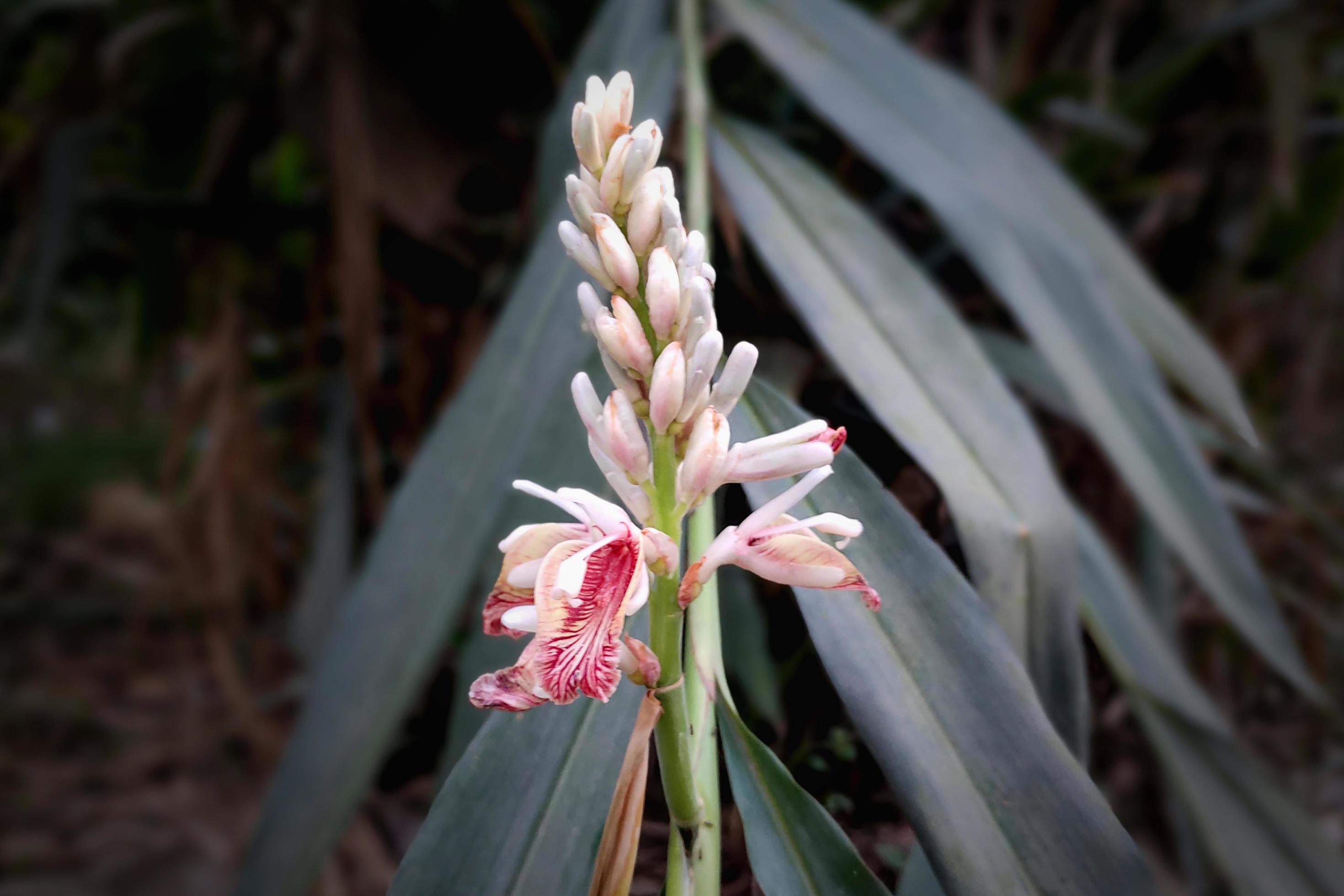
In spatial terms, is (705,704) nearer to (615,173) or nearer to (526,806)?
(526,806)

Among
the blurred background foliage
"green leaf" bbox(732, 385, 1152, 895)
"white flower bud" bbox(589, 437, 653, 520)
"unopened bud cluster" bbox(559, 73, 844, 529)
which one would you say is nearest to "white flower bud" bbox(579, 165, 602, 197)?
"unopened bud cluster" bbox(559, 73, 844, 529)

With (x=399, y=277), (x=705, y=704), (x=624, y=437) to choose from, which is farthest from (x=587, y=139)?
(x=399, y=277)

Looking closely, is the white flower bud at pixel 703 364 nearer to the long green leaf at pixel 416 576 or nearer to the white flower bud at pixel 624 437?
the white flower bud at pixel 624 437

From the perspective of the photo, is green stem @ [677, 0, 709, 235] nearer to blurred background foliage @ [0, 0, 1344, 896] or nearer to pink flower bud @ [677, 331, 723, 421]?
blurred background foliage @ [0, 0, 1344, 896]

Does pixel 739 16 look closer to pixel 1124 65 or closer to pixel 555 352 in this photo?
pixel 555 352

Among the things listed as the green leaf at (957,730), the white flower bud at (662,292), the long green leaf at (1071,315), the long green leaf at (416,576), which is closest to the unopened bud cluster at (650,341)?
the white flower bud at (662,292)
